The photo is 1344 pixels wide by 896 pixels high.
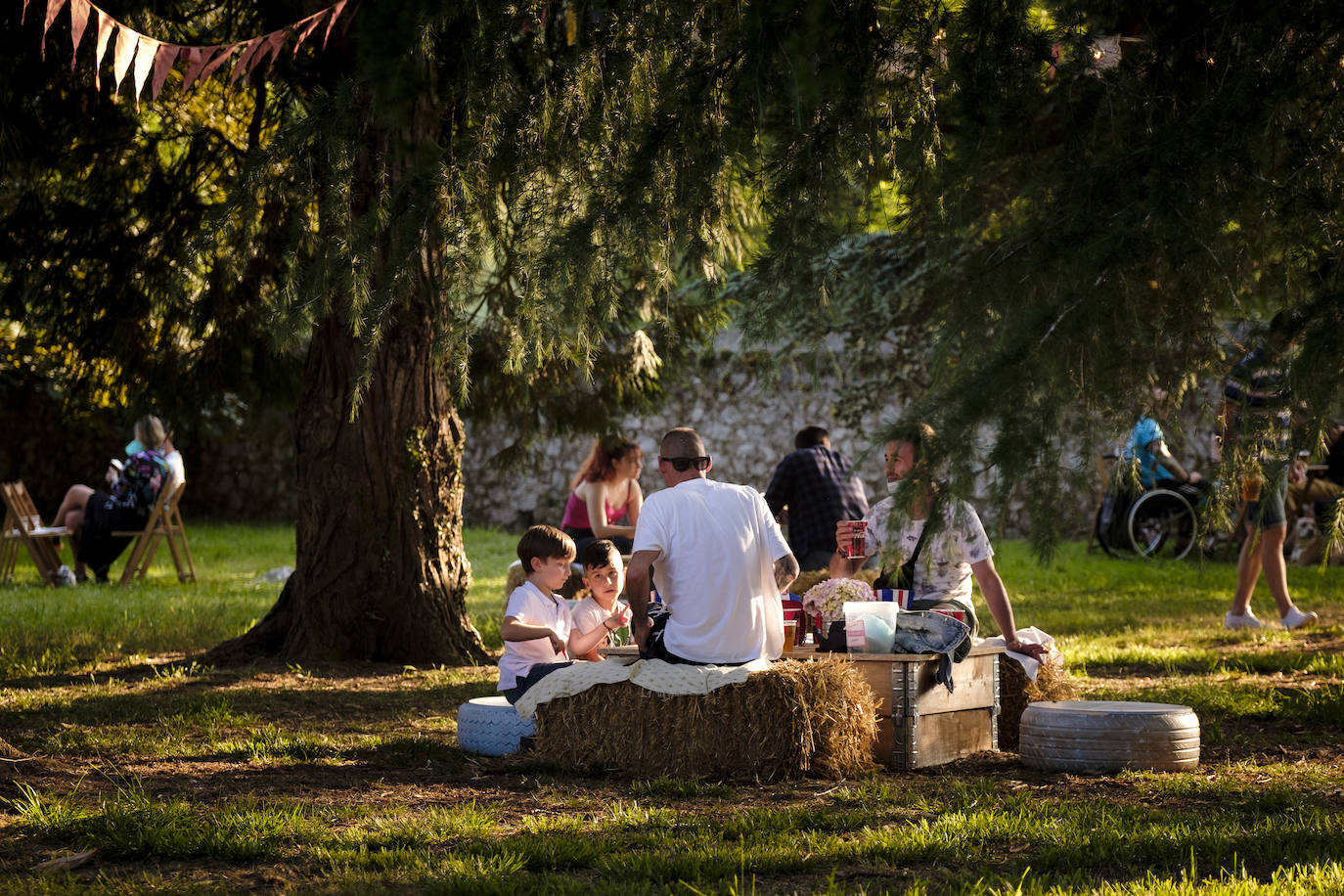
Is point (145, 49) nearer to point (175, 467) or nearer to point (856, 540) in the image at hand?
point (856, 540)

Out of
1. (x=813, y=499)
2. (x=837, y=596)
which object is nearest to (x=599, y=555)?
(x=837, y=596)

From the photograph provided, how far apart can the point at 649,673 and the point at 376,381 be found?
3292 mm

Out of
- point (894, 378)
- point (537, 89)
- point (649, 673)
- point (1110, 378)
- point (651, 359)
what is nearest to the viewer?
point (1110, 378)

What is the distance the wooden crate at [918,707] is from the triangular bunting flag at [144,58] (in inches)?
119

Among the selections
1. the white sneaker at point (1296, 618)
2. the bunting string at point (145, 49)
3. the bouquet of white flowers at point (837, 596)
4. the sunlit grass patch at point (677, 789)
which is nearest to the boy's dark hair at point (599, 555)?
the bouquet of white flowers at point (837, 596)

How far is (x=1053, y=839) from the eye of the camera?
11.9 ft

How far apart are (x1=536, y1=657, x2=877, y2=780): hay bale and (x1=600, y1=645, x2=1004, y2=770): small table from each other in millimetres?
186

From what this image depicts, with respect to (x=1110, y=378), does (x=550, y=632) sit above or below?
below

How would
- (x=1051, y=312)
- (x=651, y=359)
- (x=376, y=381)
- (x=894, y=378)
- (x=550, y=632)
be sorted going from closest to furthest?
1. (x=1051, y=312)
2. (x=550, y=632)
3. (x=376, y=381)
4. (x=651, y=359)
5. (x=894, y=378)

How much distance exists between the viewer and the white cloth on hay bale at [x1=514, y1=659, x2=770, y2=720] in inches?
184

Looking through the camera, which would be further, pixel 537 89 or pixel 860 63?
pixel 537 89

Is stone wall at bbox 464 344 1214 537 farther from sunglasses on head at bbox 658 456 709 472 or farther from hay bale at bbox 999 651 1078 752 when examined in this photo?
sunglasses on head at bbox 658 456 709 472

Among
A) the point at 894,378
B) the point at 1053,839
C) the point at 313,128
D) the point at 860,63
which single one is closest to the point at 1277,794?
the point at 1053,839

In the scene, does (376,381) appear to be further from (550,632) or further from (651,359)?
(550,632)
